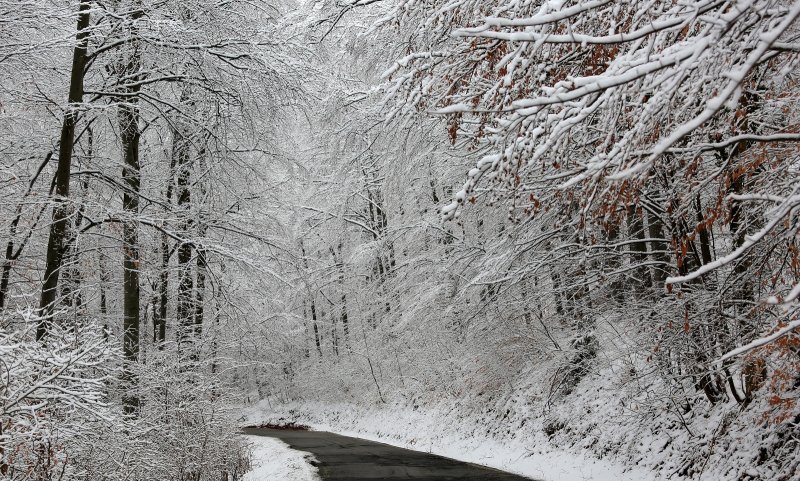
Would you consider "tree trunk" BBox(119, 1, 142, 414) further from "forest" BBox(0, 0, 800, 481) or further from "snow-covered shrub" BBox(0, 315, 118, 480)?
"snow-covered shrub" BBox(0, 315, 118, 480)

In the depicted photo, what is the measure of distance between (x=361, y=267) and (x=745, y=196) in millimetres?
19273

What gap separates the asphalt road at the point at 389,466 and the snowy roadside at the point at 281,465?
27 cm

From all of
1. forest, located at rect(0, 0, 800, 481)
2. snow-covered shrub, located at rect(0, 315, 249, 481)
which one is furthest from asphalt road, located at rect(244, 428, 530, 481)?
snow-covered shrub, located at rect(0, 315, 249, 481)

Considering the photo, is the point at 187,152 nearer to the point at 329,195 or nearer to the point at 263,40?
the point at 263,40

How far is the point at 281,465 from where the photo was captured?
10828mm

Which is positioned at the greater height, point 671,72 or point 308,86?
point 308,86

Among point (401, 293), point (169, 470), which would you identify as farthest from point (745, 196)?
point (401, 293)

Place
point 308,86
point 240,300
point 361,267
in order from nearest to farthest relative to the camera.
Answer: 1. point 308,86
2. point 240,300
3. point 361,267

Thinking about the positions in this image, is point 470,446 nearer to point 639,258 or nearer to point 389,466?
point 389,466

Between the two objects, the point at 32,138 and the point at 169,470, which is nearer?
the point at 169,470

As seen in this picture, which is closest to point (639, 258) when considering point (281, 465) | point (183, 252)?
point (281, 465)

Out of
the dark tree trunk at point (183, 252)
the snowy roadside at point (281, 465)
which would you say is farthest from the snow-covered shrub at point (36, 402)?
the dark tree trunk at point (183, 252)

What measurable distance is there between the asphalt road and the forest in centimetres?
99

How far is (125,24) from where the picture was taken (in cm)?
690
